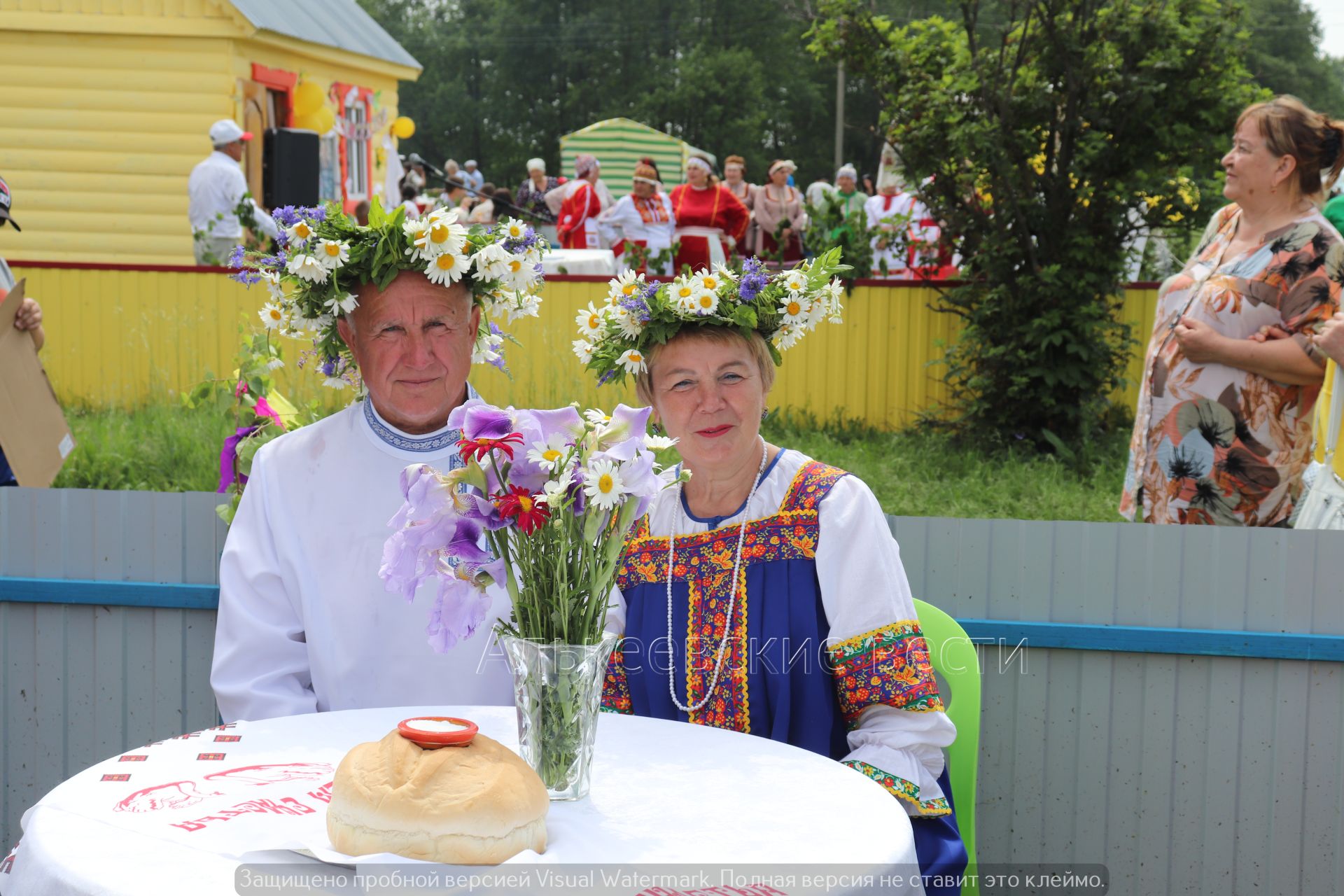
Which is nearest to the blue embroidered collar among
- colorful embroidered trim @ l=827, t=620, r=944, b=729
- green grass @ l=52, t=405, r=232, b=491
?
colorful embroidered trim @ l=827, t=620, r=944, b=729

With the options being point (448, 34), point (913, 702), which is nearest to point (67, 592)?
point (913, 702)

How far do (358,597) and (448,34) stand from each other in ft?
177

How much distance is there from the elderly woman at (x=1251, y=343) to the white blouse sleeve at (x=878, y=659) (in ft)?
6.73

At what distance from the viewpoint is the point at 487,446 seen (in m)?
1.82

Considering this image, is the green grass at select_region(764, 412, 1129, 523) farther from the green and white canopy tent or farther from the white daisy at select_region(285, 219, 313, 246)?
the green and white canopy tent

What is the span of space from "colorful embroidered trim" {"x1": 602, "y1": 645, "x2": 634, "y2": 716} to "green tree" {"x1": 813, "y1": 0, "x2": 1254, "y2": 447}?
18.3 ft

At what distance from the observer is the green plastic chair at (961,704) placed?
2.77m

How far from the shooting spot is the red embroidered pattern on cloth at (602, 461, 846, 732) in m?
2.62

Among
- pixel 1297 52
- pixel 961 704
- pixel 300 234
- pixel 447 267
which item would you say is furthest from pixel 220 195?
pixel 1297 52

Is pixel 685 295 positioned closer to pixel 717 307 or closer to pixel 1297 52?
pixel 717 307

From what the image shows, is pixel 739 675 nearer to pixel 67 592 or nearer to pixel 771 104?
pixel 67 592

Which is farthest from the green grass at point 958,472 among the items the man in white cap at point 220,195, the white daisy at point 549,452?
the man in white cap at point 220,195

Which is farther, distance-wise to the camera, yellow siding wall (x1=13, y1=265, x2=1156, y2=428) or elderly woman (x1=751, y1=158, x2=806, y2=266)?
elderly woman (x1=751, y1=158, x2=806, y2=266)

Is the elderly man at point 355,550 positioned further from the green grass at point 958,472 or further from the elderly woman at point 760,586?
the green grass at point 958,472
